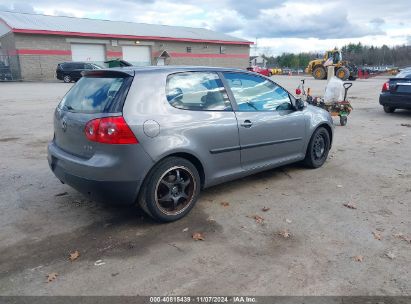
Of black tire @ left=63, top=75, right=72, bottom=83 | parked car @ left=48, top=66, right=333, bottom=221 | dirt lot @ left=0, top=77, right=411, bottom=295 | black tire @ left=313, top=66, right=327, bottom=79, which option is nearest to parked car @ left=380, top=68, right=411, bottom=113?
dirt lot @ left=0, top=77, right=411, bottom=295

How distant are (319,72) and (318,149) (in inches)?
1173

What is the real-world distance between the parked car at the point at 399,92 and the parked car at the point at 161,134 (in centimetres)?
764

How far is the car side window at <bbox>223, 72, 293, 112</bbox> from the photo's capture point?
474 centimetres

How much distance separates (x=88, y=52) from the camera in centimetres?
3616

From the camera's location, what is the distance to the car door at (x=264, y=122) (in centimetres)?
472

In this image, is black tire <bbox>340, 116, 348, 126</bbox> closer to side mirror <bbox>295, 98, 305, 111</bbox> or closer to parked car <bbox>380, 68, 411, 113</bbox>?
parked car <bbox>380, 68, 411, 113</bbox>

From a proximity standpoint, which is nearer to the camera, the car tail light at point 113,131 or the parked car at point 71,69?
the car tail light at point 113,131

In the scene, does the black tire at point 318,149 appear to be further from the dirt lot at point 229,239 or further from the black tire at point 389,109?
the black tire at point 389,109

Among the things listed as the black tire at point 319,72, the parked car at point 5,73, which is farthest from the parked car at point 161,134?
the parked car at point 5,73

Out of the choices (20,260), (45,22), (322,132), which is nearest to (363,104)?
(322,132)

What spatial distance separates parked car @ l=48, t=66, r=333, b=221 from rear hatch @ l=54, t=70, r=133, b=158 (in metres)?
0.01

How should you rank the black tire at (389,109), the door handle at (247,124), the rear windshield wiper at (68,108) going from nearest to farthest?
the rear windshield wiper at (68,108) → the door handle at (247,124) → the black tire at (389,109)

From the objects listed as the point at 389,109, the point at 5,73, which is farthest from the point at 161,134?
the point at 5,73

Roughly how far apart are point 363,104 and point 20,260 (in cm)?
Result: 1450
